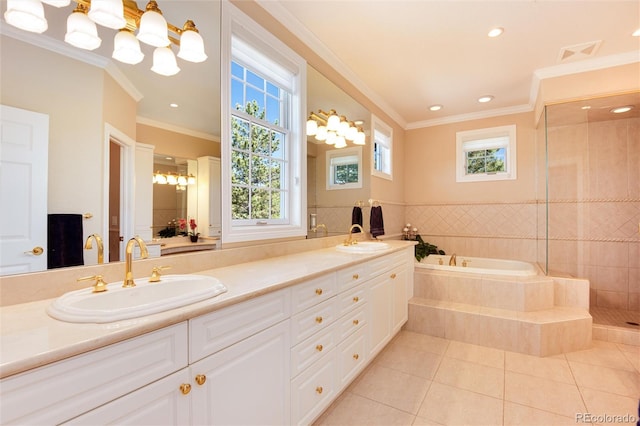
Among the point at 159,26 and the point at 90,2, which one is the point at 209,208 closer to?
the point at 159,26

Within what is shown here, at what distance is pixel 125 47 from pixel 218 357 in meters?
1.32

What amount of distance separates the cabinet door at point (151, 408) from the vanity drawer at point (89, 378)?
0.02 meters

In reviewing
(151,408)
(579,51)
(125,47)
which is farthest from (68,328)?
(579,51)

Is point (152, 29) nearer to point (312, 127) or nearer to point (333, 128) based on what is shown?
point (312, 127)

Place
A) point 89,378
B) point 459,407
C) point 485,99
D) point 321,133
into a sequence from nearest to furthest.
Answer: point 89,378 < point 459,407 < point 321,133 < point 485,99

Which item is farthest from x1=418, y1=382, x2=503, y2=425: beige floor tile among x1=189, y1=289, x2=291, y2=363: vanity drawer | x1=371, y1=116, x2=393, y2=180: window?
x1=371, y1=116, x2=393, y2=180: window

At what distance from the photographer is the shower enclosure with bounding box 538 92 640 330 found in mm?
3219

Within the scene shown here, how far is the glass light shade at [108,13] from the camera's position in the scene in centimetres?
110

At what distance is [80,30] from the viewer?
1.10m

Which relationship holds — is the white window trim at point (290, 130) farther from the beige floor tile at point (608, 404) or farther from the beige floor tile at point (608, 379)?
the beige floor tile at point (608, 379)

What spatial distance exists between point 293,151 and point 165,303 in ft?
5.25

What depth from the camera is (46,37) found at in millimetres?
1057

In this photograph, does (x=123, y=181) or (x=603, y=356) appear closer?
(x=123, y=181)

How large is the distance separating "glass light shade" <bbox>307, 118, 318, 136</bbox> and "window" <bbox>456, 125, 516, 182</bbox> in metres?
2.74
